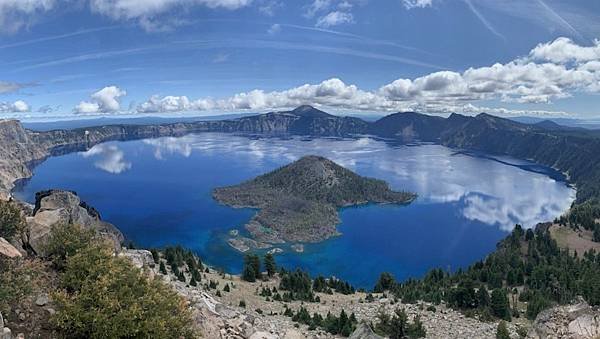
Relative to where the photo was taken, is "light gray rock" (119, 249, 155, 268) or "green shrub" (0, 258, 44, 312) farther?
"light gray rock" (119, 249, 155, 268)

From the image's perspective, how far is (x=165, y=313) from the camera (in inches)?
739

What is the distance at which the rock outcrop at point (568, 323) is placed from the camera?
1917 centimetres

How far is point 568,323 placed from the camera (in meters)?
20.4

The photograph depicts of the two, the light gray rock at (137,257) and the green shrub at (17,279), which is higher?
the green shrub at (17,279)

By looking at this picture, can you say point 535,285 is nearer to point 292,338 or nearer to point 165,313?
point 292,338

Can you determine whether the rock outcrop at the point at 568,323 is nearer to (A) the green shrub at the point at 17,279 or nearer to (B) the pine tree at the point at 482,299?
(A) the green shrub at the point at 17,279

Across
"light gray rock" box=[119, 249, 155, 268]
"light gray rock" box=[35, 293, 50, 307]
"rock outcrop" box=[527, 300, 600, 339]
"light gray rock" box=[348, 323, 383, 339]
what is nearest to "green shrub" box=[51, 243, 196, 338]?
"light gray rock" box=[35, 293, 50, 307]

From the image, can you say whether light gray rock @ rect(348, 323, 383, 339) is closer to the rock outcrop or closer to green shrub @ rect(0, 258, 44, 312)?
the rock outcrop

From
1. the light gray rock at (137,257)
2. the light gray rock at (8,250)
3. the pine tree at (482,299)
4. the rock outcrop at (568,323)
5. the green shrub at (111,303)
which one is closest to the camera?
the green shrub at (111,303)

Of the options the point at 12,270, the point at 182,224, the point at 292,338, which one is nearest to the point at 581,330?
the point at 292,338

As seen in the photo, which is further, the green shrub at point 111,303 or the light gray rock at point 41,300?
the light gray rock at point 41,300

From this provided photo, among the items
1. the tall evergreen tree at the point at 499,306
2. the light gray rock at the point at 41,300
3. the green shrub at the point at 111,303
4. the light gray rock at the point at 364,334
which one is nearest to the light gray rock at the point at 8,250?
the green shrub at the point at 111,303

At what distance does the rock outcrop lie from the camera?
19172mm

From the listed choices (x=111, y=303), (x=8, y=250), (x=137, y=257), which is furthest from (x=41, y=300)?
(x=137, y=257)
